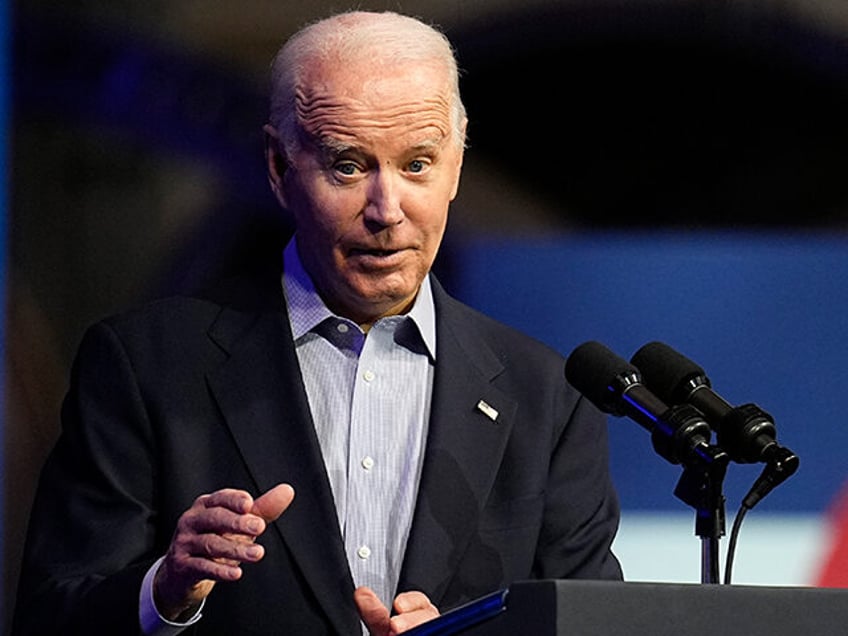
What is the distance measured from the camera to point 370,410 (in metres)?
2.64

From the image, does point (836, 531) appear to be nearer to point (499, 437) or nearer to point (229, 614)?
point (499, 437)

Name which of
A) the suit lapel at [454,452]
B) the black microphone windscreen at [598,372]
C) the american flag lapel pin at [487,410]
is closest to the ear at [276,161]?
the suit lapel at [454,452]

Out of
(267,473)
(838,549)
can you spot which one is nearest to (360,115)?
(267,473)

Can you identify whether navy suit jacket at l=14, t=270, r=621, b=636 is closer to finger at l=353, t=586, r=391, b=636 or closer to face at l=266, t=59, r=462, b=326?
face at l=266, t=59, r=462, b=326

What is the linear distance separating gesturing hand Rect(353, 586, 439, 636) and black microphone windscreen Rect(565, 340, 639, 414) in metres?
0.36

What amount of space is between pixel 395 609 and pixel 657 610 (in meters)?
0.63

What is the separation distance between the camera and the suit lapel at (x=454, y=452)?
8.23ft

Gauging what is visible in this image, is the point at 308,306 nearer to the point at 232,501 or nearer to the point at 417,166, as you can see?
the point at 417,166

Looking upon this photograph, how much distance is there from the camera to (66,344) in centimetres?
312

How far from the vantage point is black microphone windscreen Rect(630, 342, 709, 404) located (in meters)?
2.07

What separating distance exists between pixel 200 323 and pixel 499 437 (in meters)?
0.54

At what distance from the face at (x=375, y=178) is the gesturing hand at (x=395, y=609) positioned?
611 millimetres

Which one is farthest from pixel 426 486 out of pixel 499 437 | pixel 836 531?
pixel 836 531

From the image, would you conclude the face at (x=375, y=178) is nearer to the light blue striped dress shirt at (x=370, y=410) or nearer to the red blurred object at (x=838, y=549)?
the light blue striped dress shirt at (x=370, y=410)
